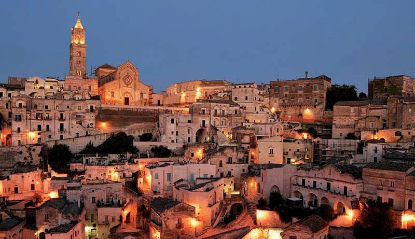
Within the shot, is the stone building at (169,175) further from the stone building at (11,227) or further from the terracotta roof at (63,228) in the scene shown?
the stone building at (11,227)

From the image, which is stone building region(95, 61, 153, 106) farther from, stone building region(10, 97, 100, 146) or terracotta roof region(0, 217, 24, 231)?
terracotta roof region(0, 217, 24, 231)

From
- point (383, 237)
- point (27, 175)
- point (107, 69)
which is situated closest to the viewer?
point (383, 237)

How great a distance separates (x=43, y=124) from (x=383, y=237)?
35916 mm

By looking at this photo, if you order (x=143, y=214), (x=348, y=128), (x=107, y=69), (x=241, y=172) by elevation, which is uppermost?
(x=107, y=69)

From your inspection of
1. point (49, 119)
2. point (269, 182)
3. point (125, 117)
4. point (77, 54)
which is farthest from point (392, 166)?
point (77, 54)

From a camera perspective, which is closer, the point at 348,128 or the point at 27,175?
the point at 27,175

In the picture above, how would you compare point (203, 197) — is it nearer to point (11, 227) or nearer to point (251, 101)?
point (11, 227)

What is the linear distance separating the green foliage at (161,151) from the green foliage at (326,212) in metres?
18.5

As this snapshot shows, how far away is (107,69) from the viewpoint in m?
63.9

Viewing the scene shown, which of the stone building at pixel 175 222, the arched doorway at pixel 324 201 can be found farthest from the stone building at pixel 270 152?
the stone building at pixel 175 222

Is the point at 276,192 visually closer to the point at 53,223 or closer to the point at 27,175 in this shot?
the point at 53,223

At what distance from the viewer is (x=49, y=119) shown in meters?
45.7

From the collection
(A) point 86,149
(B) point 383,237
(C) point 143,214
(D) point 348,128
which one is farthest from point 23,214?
(D) point 348,128

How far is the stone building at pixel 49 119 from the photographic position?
44406 millimetres
